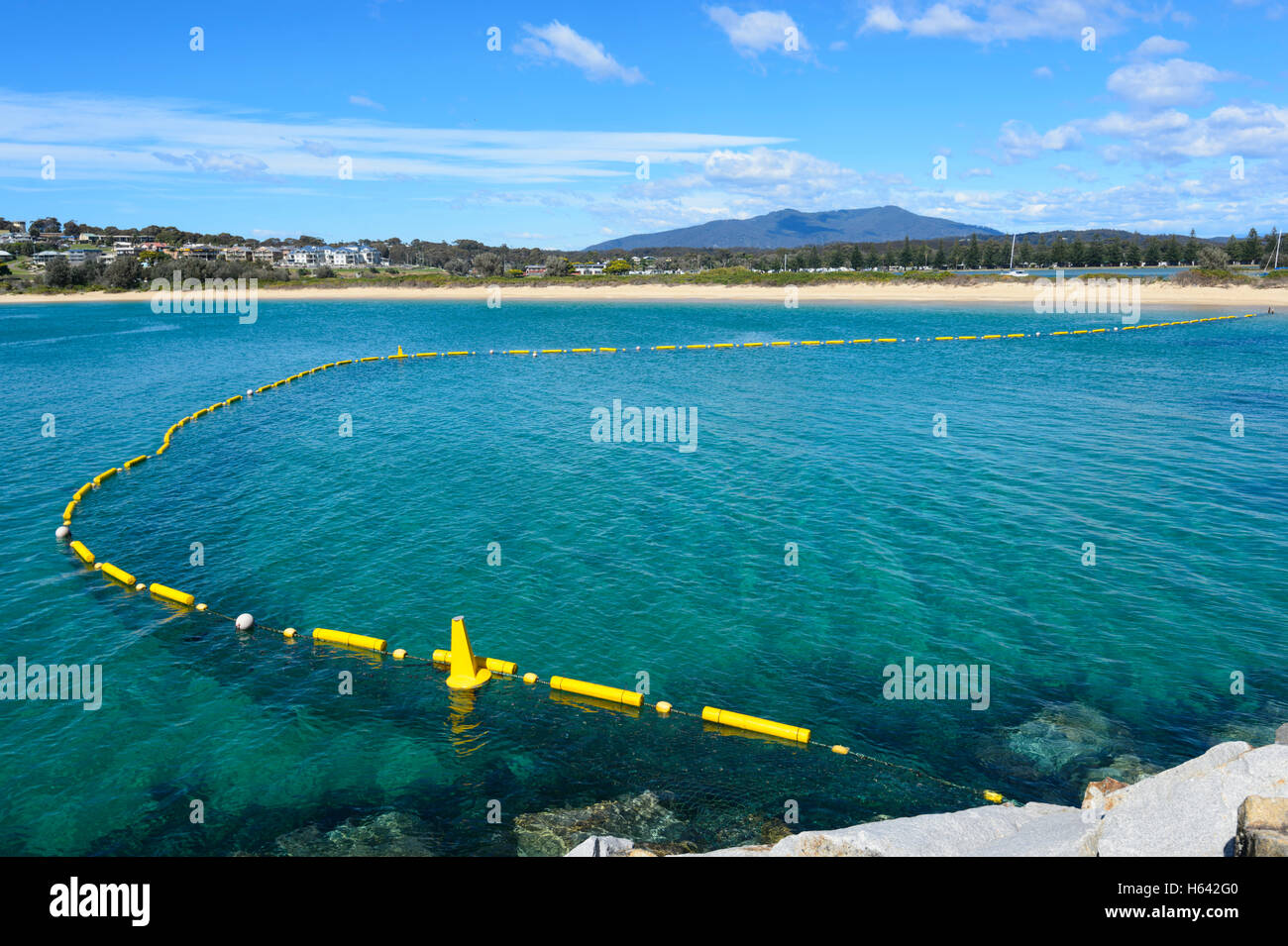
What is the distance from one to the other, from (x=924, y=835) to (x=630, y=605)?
10755mm

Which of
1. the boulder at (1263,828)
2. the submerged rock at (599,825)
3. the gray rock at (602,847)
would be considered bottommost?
the submerged rock at (599,825)

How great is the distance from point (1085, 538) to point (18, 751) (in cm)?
2864

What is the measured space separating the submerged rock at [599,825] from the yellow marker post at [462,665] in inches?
181

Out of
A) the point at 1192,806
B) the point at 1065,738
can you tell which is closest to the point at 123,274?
the point at 1065,738

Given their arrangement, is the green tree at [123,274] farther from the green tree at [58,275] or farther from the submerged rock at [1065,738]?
the submerged rock at [1065,738]

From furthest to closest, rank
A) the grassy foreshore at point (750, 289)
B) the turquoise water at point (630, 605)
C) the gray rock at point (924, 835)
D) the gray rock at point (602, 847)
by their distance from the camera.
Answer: the grassy foreshore at point (750, 289) < the turquoise water at point (630, 605) < the gray rock at point (602, 847) < the gray rock at point (924, 835)

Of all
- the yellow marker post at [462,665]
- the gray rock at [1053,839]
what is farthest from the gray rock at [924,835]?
the yellow marker post at [462,665]

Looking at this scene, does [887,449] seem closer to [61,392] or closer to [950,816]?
[950,816]

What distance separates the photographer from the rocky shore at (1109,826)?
9438mm

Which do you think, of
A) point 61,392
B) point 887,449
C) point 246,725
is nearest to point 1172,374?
point 887,449

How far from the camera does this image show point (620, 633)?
19.4 meters

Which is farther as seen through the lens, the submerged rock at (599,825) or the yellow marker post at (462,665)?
the yellow marker post at (462,665)
